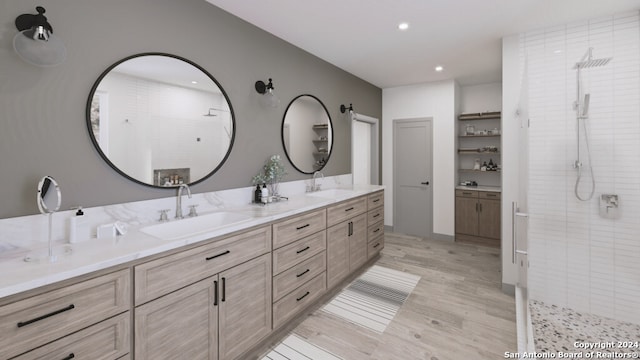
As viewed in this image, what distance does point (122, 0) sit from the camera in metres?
1.74

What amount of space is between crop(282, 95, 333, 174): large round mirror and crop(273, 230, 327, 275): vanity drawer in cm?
99

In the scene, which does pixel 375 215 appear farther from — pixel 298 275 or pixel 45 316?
pixel 45 316

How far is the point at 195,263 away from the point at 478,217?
14.1ft

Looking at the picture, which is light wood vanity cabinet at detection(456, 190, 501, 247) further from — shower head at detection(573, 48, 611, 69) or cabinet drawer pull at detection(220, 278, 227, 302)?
cabinet drawer pull at detection(220, 278, 227, 302)

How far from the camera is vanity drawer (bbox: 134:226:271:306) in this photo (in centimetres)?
133

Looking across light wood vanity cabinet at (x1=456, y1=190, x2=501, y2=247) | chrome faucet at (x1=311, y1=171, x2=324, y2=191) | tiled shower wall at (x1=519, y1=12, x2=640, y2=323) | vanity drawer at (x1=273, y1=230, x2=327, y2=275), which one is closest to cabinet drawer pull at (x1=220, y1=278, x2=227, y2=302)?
vanity drawer at (x1=273, y1=230, x2=327, y2=275)

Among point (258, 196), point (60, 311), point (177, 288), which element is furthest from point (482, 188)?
point (60, 311)

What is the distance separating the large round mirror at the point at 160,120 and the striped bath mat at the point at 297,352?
4.60 feet

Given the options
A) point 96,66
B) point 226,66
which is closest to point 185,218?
point 96,66

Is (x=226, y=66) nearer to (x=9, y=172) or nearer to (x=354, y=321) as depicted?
(x=9, y=172)

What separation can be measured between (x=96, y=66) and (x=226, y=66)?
0.95 m

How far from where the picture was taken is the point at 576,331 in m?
2.26

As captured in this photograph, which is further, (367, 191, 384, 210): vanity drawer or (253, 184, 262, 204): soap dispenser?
(367, 191, 384, 210): vanity drawer

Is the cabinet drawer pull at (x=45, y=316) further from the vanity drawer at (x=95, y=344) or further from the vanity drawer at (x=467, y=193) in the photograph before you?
the vanity drawer at (x=467, y=193)
